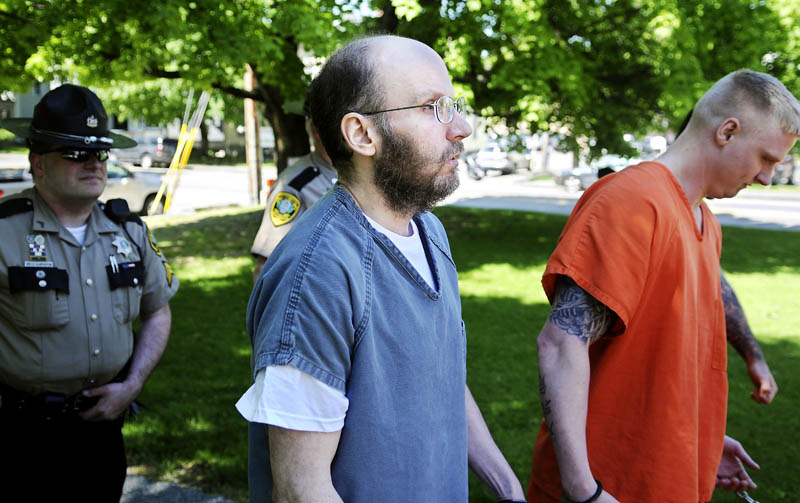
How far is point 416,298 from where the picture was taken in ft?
5.18

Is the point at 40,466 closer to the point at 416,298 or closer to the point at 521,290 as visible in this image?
the point at 416,298

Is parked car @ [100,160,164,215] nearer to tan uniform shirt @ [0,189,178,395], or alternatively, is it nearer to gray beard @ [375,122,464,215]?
tan uniform shirt @ [0,189,178,395]

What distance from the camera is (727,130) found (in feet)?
7.62

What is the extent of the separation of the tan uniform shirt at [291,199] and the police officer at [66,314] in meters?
0.76

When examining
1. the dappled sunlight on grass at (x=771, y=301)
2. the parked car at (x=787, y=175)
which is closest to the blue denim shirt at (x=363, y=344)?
the dappled sunlight on grass at (x=771, y=301)

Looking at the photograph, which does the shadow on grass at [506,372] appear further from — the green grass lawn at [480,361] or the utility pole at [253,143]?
the utility pole at [253,143]

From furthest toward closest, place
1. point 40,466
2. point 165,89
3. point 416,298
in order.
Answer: point 165,89
point 40,466
point 416,298

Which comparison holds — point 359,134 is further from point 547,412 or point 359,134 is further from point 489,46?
point 489,46

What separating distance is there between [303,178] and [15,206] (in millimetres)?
1450

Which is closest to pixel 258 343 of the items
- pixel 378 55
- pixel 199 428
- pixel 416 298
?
pixel 416 298

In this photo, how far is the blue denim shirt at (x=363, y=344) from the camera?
4.53 feet

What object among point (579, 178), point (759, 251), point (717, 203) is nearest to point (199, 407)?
point (759, 251)

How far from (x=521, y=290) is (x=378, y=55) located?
795cm

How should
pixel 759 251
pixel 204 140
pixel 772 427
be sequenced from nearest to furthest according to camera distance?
pixel 772 427 → pixel 759 251 → pixel 204 140
